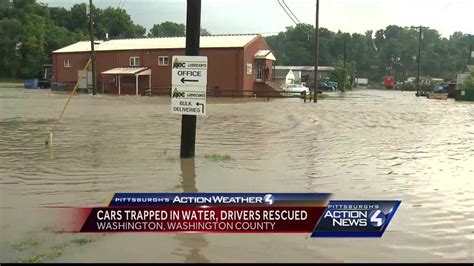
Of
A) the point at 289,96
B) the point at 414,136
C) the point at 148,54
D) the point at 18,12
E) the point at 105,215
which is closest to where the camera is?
the point at 105,215

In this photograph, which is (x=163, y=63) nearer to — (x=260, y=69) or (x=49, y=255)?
(x=260, y=69)

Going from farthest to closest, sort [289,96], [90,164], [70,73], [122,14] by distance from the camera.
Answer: [122,14], [70,73], [289,96], [90,164]

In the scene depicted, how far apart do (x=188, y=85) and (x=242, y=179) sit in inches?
93.3

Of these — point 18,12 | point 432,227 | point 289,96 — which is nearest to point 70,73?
point 289,96

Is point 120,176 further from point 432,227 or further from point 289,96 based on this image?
point 289,96

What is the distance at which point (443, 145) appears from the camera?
14320 mm

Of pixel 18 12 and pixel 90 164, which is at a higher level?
pixel 18 12

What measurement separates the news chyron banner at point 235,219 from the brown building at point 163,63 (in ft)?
141

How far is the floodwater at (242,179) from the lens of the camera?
5.05 m

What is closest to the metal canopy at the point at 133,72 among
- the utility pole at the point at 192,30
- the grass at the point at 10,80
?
Result: the grass at the point at 10,80

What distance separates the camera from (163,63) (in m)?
54.0

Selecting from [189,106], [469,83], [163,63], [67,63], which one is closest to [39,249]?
[189,106]

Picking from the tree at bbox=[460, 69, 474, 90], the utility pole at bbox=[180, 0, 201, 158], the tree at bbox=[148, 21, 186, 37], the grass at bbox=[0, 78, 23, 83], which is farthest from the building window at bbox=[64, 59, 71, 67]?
the tree at bbox=[148, 21, 186, 37]

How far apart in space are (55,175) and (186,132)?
9.03ft
